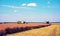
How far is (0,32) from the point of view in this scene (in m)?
10.1

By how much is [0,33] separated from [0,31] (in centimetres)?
15

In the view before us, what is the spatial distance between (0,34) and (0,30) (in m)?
0.29

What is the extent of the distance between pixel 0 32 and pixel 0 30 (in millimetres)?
131

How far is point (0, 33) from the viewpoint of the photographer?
33.1ft

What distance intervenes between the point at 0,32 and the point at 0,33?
7cm

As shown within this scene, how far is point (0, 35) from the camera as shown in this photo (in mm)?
10180

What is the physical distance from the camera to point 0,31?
1003 centimetres

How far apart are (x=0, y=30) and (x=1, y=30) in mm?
267

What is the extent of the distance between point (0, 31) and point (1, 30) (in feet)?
0.91

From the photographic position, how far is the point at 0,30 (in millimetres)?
10039

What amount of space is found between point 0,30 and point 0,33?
0.20m
